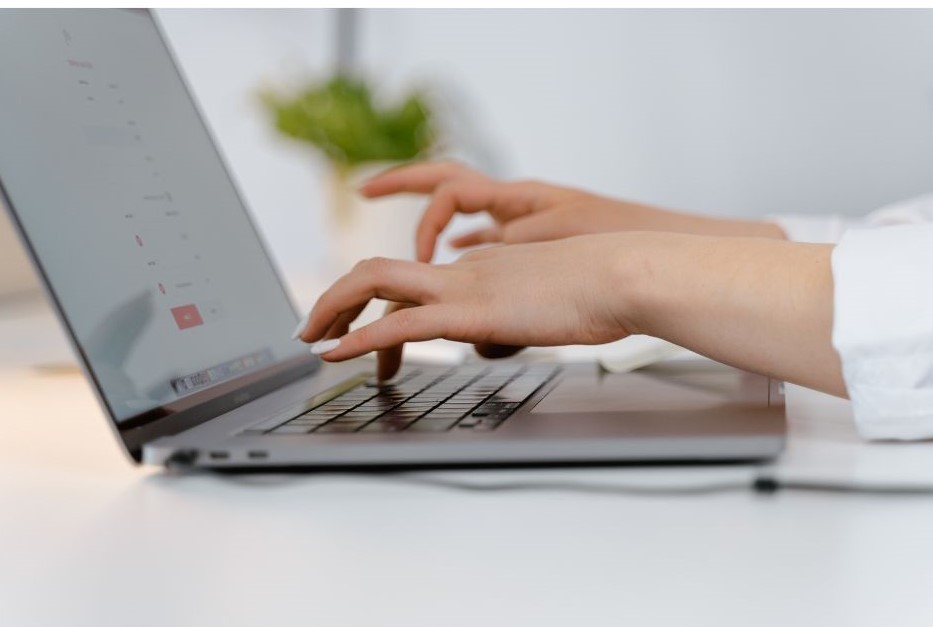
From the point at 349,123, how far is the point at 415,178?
0.78m

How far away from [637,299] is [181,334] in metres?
0.29

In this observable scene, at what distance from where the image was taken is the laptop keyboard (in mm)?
594

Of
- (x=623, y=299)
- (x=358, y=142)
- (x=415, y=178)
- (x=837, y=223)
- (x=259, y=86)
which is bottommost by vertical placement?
(x=837, y=223)

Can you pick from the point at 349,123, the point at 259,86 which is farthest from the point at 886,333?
the point at 259,86

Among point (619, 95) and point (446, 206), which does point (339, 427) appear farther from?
point (619, 95)

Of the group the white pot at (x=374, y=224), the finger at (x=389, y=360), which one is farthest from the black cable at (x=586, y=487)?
the white pot at (x=374, y=224)

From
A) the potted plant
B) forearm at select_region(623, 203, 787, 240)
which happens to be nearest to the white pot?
the potted plant

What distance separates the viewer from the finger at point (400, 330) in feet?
2.09

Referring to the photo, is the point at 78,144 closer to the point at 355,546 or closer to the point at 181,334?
the point at 181,334

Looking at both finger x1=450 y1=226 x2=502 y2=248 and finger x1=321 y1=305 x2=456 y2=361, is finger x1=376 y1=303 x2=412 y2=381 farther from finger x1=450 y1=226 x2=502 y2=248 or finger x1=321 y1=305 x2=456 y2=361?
finger x1=450 y1=226 x2=502 y2=248

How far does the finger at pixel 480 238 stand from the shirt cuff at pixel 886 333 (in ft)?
1.90

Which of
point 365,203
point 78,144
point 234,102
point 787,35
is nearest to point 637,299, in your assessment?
point 78,144

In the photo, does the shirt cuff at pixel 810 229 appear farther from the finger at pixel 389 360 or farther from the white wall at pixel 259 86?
the white wall at pixel 259 86

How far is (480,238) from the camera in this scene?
114 cm
